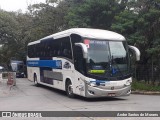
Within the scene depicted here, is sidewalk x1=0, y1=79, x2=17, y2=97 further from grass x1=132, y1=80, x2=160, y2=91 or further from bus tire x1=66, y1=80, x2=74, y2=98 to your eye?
Result: grass x1=132, y1=80, x2=160, y2=91

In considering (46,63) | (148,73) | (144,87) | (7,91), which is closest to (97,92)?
(144,87)

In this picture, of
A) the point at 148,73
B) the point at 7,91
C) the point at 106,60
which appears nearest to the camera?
the point at 106,60

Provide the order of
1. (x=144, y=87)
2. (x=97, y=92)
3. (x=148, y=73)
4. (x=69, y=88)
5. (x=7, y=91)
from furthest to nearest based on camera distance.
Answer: (x=7, y=91)
(x=148, y=73)
(x=144, y=87)
(x=69, y=88)
(x=97, y=92)

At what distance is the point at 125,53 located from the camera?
16.3m

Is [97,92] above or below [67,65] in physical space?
below

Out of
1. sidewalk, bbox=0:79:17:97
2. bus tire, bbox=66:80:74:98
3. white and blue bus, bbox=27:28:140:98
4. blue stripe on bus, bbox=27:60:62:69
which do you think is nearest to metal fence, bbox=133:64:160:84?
white and blue bus, bbox=27:28:140:98

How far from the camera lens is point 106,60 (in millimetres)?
15609

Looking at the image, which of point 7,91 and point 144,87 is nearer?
point 144,87

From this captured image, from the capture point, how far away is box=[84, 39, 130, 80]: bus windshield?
15.4m

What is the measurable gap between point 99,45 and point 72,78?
2340mm

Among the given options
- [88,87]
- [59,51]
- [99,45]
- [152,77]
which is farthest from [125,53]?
[152,77]

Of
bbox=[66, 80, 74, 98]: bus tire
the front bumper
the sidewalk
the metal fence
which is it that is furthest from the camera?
the metal fence

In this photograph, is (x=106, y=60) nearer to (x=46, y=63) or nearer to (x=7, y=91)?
(x=46, y=63)

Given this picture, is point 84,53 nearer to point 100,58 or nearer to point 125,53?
point 100,58
